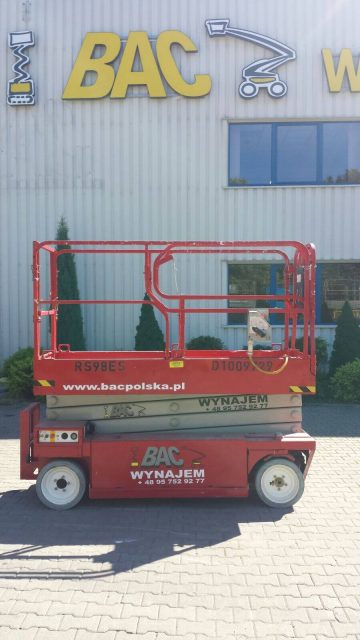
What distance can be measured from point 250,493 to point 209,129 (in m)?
8.23

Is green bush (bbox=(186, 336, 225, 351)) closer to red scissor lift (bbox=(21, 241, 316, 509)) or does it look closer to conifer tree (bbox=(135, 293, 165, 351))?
conifer tree (bbox=(135, 293, 165, 351))

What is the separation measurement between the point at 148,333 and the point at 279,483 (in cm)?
612

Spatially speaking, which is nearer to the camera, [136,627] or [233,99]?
[136,627]

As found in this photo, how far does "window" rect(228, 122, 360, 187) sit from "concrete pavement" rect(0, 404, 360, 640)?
7.48m

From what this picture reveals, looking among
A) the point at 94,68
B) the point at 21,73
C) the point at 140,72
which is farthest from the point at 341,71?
the point at 21,73

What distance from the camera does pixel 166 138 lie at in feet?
38.8

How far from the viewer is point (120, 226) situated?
39.2 ft

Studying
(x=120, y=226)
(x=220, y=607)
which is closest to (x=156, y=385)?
(x=220, y=607)

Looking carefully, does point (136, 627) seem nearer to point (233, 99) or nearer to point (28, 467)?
point (28, 467)

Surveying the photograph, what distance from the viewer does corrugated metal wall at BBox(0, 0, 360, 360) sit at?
1170cm

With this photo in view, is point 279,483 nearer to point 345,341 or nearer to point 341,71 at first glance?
point 345,341

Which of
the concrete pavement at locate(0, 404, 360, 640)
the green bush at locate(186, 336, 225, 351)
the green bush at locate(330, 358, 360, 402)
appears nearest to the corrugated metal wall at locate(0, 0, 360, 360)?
the green bush at locate(186, 336, 225, 351)

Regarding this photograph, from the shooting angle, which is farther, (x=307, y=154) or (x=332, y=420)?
(x=307, y=154)

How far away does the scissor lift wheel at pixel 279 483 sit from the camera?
214 inches
